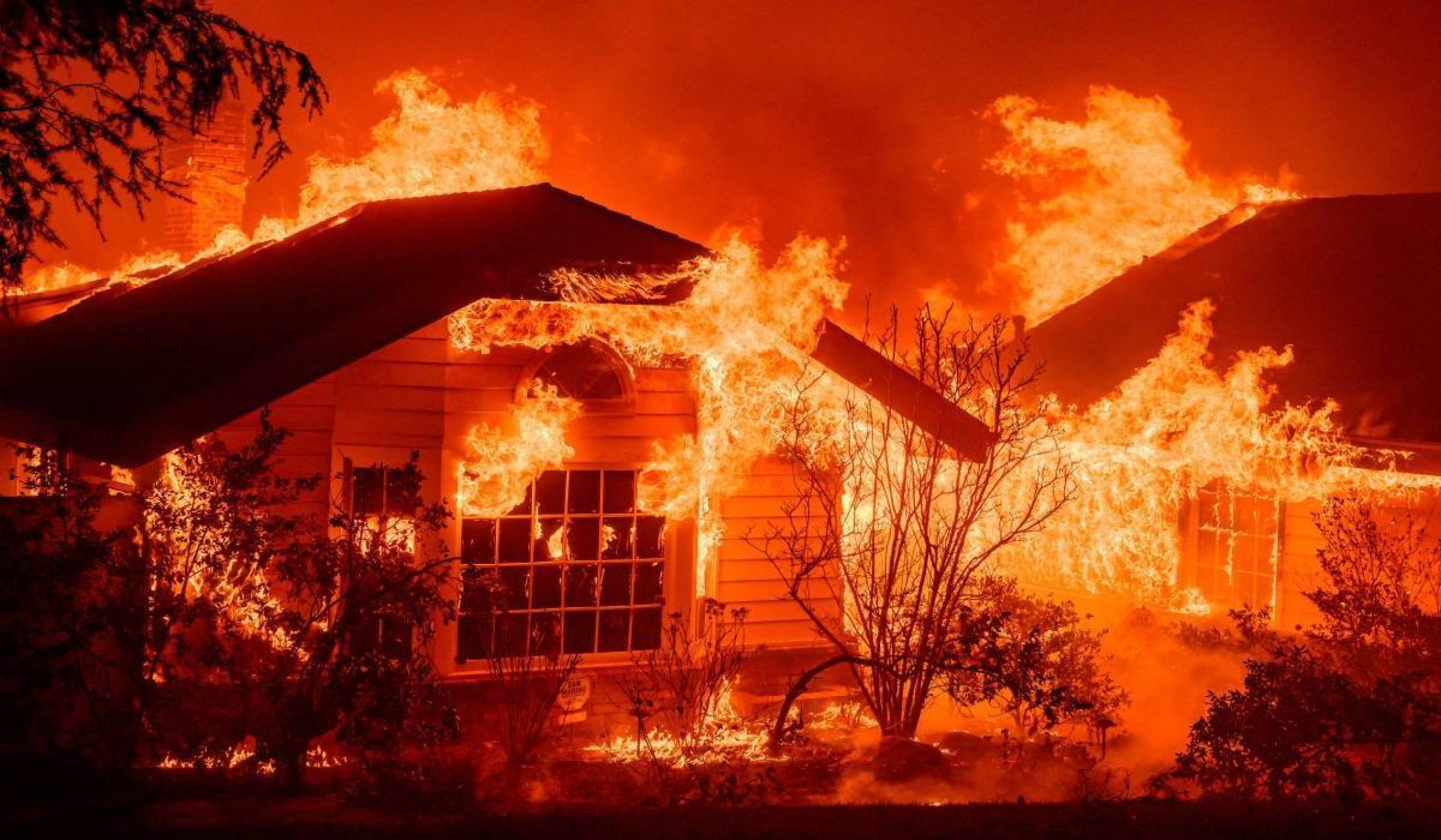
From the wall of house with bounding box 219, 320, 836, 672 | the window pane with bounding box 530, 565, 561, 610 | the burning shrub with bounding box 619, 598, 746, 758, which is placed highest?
the wall of house with bounding box 219, 320, 836, 672

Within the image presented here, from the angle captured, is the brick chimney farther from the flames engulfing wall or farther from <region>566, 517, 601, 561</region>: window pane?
<region>566, 517, 601, 561</region>: window pane

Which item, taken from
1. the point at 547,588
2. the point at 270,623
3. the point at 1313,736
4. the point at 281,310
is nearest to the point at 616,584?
the point at 547,588

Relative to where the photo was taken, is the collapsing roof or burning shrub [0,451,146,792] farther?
the collapsing roof

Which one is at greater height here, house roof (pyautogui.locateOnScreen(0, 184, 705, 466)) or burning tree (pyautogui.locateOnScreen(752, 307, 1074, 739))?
house roof (pyautogui.locateOnScreen(0, 184, 705, 466))

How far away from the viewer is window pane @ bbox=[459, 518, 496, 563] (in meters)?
10.1

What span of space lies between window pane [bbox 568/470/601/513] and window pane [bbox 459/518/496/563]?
2.44 feet

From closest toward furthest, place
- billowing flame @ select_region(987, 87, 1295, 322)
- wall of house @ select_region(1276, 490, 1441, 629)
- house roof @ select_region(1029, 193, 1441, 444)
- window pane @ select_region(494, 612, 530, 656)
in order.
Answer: window pane @ select_region(494, 612, 530, 656) → wall of house @ select_region(1276, 490, 1441, 629) → house roof @ select_region(1029, 193, 1441, 444) → billowing flame @ select_region(987, 87, 1295, 322)

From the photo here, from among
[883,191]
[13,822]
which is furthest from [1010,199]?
[13,822]

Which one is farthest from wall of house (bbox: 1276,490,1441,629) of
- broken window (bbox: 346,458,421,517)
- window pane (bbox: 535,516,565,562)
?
broken window (bbox: 346,458,421,517)

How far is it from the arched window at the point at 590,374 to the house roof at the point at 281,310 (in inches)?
33.0

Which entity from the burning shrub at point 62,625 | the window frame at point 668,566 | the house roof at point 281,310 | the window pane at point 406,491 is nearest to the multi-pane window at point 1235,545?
the window frame at point 668,566

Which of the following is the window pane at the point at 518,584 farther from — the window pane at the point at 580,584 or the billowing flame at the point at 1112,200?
the billowing flame at the point at 1112,200

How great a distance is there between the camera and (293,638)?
727 centimetres

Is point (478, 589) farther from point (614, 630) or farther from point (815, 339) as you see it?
point (815, 339)
